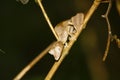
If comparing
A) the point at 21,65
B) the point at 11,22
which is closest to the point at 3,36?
the point at 11,22

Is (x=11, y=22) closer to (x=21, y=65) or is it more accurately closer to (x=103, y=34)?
(x=21, y=65)

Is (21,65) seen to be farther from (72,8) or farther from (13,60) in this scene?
(72,8)

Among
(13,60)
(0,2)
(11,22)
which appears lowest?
(13,60)

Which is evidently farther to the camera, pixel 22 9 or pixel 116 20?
pixel 22 9

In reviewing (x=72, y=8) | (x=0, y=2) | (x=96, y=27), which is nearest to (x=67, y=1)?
(x=72, y=8)

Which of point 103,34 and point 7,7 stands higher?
point 7,7

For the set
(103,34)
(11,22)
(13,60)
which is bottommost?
(103,34)
